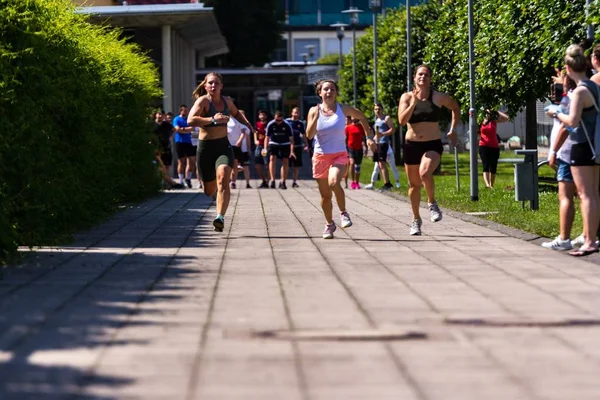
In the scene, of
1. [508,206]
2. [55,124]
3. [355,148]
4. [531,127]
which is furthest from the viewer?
[355,148]

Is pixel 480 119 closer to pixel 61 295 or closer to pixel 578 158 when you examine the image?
pixel 578 158

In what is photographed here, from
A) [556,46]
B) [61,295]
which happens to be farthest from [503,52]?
[61,295]

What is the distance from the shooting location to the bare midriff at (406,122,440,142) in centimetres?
1523

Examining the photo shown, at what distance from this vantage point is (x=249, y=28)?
8100cm

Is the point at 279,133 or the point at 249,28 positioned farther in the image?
the point at 249,28

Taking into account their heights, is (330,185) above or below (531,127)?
below

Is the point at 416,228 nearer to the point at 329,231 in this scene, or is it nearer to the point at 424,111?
the point at 329,231

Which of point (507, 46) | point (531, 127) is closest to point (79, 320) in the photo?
point (507, 46)

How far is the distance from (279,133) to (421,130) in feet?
51.6

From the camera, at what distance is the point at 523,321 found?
25.4ft

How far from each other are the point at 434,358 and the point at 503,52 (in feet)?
65.4

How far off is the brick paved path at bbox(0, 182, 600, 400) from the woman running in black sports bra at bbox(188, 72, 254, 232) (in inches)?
57.4

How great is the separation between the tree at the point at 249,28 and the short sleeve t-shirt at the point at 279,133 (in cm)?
4728

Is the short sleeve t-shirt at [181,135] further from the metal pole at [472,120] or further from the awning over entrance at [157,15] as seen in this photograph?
the metal pole at [472,120]
